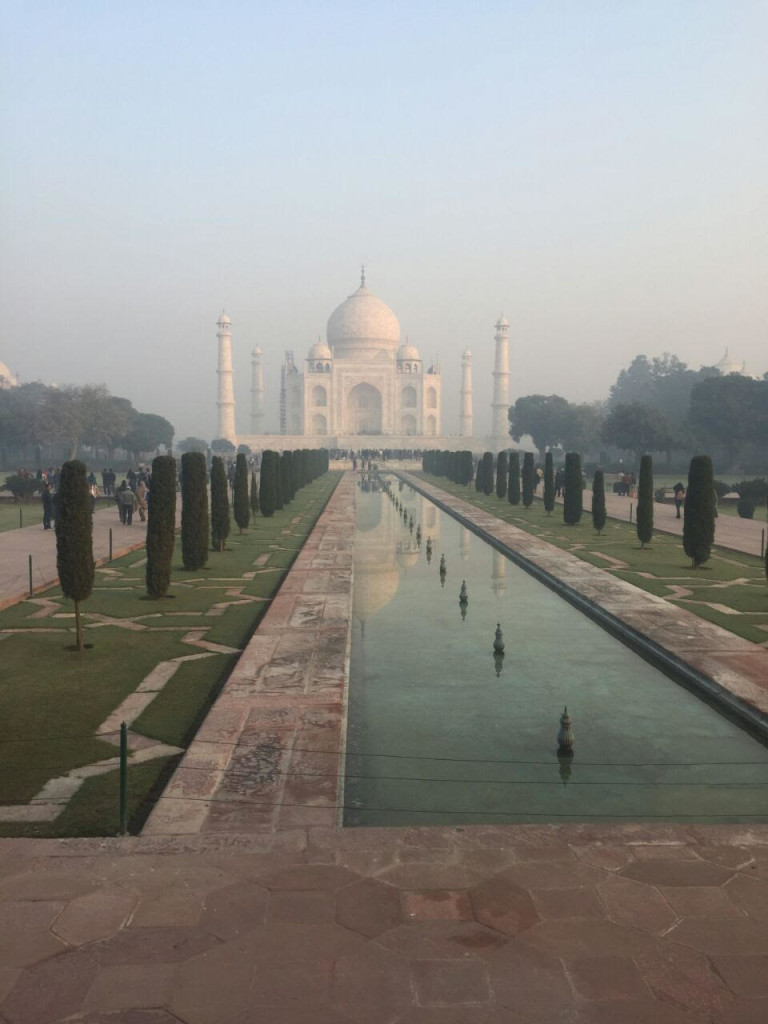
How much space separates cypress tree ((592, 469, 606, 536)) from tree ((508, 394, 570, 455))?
137ft

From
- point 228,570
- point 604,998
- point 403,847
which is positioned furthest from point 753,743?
point 228,570

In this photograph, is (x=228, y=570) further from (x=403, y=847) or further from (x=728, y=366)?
(x=728, y=366)

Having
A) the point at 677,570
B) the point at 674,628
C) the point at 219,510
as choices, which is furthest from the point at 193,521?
the point at 677,570

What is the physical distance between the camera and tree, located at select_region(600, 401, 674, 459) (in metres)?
44.8

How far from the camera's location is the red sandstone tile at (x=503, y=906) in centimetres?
347

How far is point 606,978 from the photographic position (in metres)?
3.13

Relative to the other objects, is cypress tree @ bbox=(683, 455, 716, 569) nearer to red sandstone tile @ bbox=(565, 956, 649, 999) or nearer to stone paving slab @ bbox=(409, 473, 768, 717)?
stone paving slab @ bbox=(409, 473, 768, 717)

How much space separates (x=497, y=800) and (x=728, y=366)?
83.5 meters

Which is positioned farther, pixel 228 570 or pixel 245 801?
pixel 228 570

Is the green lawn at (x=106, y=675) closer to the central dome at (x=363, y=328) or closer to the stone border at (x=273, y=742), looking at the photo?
the stone border at (x=273, y=742)

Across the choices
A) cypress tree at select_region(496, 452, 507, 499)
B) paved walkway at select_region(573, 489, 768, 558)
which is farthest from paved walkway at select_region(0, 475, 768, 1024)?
cypress tree at select_region(496, 452, 507, 499)

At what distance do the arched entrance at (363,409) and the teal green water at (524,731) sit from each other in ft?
225

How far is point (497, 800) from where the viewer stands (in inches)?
200

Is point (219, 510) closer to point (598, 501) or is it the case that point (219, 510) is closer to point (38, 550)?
point (38, 550)
